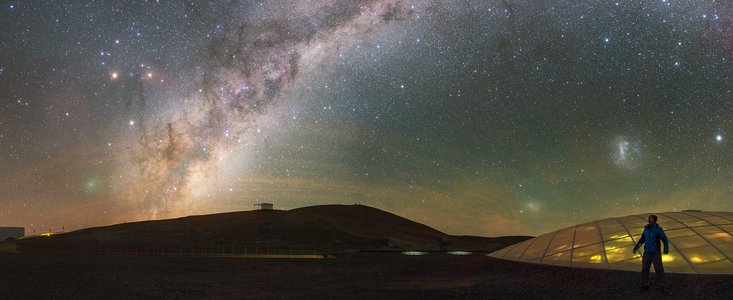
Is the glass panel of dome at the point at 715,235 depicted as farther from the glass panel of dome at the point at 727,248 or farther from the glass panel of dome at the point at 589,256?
the glass panel of dome at the point at 589,256

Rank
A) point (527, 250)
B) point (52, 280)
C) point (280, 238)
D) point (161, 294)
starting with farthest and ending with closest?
point (280, 238) < point (527, 250) < point (52, 280) < point (161, 294)

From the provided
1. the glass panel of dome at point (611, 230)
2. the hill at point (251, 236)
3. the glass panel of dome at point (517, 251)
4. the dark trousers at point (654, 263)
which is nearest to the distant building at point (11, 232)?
the hill at point (251, 236)

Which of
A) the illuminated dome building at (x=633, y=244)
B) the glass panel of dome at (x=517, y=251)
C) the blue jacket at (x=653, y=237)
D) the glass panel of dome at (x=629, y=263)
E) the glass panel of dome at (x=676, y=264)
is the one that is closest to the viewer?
the blue jacket at (x=653, y=237)

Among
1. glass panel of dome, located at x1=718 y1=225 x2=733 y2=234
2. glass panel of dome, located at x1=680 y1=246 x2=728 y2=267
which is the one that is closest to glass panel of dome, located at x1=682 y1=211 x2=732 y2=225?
glass panel of dome, located at x1=718 y1=225 x2=733 y2=234

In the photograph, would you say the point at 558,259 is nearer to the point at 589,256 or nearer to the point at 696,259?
the point at 589,256

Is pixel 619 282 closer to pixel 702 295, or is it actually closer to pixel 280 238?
pixel 702 295

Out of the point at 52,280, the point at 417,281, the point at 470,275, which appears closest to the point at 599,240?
the point at 470,275

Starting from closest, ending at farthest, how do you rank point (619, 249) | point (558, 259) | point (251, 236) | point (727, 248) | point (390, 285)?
point (727, 248), point (619, 249), point (390, 285), point (558, 259), point (251, 236)

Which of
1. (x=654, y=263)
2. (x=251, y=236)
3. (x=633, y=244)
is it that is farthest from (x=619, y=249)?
(x=251, y=236)
